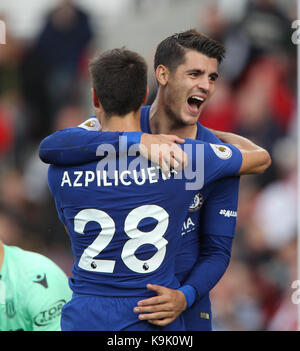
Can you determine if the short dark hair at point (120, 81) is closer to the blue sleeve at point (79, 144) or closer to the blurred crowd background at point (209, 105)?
the blue sleeve at point (79, 144)

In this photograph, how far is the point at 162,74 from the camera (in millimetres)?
3705

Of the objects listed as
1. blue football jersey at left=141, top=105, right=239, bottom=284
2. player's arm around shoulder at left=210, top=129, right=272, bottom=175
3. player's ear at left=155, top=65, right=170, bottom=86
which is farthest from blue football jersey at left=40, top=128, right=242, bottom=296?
player's ear at left=155, top=65, right=170, bottom=86

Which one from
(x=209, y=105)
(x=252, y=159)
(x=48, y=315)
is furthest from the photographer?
(x=209, y=105)

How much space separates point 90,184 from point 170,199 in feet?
1.11

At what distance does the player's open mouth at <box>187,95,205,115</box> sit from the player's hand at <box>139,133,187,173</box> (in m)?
0.51

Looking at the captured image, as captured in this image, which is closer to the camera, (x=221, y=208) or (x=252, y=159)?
(x=252, y=159)

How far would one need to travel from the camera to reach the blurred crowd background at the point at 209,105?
6484 mm

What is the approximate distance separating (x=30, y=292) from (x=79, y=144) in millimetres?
930

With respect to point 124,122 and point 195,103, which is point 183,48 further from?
point 124,122

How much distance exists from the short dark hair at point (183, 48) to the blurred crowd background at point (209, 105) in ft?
9.52

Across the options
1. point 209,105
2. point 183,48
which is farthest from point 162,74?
point 209,105

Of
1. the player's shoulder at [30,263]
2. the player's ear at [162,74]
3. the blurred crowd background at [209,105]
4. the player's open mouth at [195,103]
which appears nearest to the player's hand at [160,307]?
the player's shoulder at [30,263]
